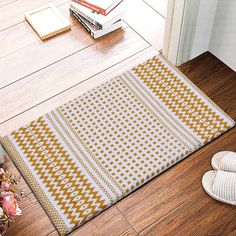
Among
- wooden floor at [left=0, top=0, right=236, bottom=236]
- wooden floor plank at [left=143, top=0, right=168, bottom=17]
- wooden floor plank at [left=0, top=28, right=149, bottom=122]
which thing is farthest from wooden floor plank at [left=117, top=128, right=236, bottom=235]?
wooden floor plank at [left=143, top=0, right=168, bottom=17]

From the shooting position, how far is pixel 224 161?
1.69 meters

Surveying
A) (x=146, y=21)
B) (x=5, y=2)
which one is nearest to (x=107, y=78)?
(x=146, y=21)

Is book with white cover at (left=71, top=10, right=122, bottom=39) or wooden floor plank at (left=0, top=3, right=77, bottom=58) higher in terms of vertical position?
book with white cover at (left=71, top=10, right=122, bottom=39)

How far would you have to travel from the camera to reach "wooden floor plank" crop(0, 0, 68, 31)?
228 cm

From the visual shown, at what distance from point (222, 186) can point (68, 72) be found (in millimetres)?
917

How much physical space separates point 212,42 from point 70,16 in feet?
2.56

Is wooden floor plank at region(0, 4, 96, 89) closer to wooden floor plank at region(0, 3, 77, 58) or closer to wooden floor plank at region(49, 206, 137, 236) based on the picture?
wooden floor plank at region(0, 3, 77, 58)

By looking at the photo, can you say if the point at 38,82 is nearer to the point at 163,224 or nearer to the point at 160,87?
the point at 160,87

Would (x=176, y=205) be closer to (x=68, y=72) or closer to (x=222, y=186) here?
(x=222, y=186)

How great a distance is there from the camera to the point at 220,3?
6.28 feet

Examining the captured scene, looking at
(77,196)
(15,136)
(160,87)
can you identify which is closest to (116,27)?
(160,87)

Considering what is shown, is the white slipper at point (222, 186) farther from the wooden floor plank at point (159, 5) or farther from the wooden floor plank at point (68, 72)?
the wooden floor plank at point (159, 5)

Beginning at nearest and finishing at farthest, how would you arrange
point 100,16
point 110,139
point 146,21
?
point 110,139 < point 100,16 < point 146,21

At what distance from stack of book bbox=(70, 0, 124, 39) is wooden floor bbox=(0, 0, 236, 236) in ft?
0.15
